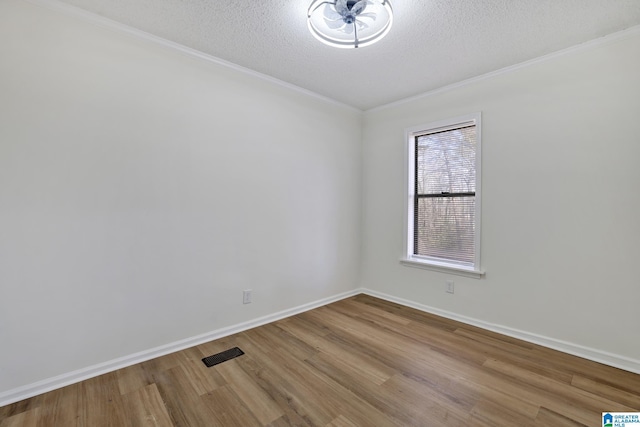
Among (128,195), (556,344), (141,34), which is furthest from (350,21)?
(556,344)

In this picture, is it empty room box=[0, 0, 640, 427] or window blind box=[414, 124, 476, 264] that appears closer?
empty room box=[0, 0, 640, 427]

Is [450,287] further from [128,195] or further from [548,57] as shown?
[128,195]

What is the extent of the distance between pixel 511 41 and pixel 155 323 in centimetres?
361

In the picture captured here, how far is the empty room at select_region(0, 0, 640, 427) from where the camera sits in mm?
1779

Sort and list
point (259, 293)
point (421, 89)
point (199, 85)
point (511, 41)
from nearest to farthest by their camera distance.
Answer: point (511, 41)
point (199, 85)
point (259, 293)
point (421, 89)

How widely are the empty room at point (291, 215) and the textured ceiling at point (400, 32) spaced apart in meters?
0.02

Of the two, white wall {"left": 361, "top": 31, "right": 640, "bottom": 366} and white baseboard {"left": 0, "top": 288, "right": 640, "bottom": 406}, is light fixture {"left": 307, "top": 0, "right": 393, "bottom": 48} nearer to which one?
white wall {"left": 361, "top": 31, "right": 640, "bottom": 366}

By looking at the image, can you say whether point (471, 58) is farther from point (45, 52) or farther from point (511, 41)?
point (45, 52)

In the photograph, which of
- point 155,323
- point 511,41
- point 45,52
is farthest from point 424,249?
point 45,52

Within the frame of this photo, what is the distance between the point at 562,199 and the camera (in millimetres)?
2391

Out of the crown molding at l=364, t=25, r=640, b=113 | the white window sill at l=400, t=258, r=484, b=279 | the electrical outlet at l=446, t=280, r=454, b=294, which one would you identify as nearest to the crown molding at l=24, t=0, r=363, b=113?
the crown molding at l=364, t=25, r=640, b=113

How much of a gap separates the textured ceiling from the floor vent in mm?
2541

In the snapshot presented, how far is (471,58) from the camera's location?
99.1 inches

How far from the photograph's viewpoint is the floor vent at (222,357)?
7.19 ft
